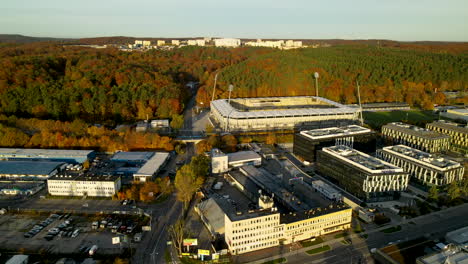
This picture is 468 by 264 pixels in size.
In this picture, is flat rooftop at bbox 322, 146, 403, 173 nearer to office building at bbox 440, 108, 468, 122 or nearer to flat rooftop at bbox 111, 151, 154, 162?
flat rooftop at bbox 111, 151, 154, 162

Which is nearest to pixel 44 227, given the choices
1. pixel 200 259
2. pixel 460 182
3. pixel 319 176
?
pixel 200 259

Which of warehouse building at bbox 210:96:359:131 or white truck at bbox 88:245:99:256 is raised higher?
warehouse building at bbox 210:96:359:131

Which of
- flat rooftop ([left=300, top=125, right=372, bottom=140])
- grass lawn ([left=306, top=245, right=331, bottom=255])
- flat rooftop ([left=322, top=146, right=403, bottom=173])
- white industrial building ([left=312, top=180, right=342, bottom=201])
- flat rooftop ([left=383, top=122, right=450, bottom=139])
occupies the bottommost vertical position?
grass lawn ([left=306, top=245, right=331, bottom=255])

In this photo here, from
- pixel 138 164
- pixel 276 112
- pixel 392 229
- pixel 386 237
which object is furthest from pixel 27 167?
pixel 392 229

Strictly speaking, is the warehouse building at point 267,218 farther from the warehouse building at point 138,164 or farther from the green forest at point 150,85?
the green forest at point 150,85

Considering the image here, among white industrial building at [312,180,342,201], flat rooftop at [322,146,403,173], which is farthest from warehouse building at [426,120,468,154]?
white industrial building at [312,180,342,201]

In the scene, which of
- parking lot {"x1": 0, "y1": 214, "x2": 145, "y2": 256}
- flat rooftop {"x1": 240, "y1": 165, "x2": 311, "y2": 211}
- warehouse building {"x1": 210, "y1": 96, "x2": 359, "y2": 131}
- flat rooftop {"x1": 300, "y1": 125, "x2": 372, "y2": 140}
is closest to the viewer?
parking lot {"x1": 0, "y1": 214, "x2": 145, "y2": 256}
